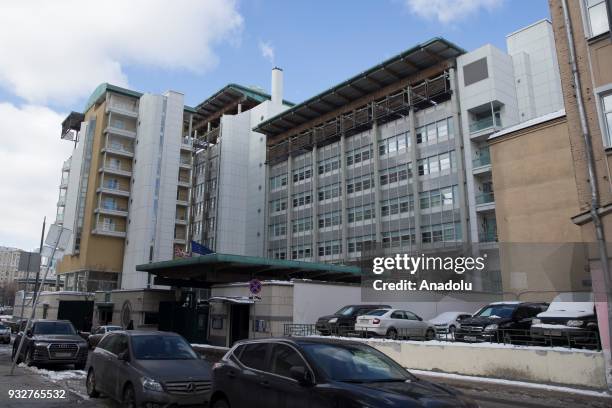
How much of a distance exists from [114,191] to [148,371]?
6307 centimetres

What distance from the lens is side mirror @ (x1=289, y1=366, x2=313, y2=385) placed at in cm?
582

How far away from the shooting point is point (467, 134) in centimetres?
4678

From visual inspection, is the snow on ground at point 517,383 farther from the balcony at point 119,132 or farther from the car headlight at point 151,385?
the balcony at point 119,132

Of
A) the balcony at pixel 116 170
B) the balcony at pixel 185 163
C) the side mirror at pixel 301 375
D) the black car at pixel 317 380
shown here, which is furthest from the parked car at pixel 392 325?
the balcony at pixel 185 163

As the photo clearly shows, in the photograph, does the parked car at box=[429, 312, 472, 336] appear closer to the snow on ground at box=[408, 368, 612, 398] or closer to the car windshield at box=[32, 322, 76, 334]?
the snow on ground at box=[408, 368, 612, 398]

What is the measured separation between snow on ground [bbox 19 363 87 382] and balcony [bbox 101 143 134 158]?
56.2 metres

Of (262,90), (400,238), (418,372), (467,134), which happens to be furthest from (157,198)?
(418,372)

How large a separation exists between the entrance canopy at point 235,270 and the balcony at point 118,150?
121 ft

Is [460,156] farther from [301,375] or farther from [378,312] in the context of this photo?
[301,375]

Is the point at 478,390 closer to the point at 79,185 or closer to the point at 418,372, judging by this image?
the point at 418,372

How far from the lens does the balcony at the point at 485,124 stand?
1778 inches

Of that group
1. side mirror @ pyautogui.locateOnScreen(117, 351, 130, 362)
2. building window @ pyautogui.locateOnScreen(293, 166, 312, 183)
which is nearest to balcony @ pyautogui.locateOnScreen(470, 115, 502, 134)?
building window @ pyautogui.locateOnScreen(293, 166, 312, 183)

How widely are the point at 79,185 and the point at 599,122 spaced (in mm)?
68218

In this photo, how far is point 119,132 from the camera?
68.8m
